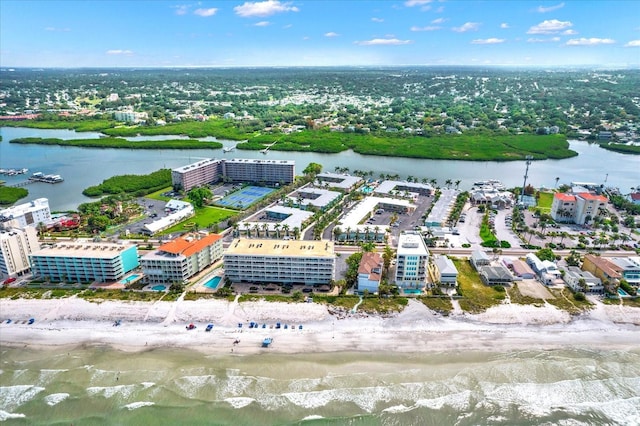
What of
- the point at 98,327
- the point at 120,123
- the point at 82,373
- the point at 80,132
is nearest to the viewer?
the point at 82,373

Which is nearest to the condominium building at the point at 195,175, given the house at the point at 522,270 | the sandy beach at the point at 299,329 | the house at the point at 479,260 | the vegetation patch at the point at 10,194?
the vegetation patch at the point at 10,194

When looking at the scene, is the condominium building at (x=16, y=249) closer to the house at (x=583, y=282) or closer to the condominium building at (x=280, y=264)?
the condominium building at (x=280, y=264)

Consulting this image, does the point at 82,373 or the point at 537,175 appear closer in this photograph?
the point at 82,373

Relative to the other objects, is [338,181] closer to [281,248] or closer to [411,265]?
[281,248]

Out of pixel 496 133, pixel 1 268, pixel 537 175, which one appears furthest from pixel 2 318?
pixel 496 133

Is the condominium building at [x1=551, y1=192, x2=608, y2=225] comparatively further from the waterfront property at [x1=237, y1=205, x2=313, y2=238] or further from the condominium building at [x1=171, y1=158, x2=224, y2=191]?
the condominium building at [x1=171, y1=158, x2=224, y2=191]

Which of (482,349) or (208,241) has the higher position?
(208,241)

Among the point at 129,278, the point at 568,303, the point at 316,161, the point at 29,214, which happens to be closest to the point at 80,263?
the point at 129,278

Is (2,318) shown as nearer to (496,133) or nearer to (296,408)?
(296,408)
